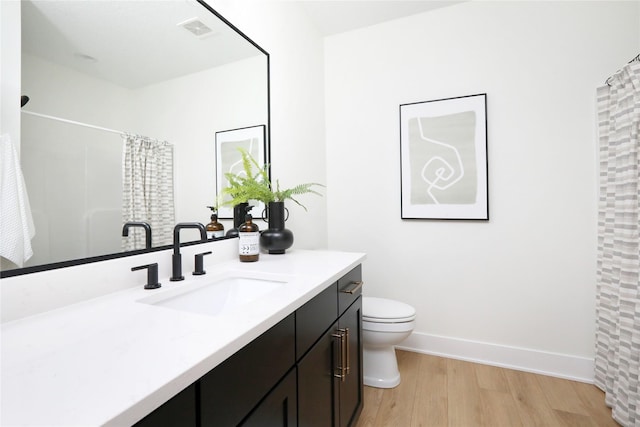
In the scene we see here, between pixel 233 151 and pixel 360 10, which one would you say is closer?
pixel 233 151

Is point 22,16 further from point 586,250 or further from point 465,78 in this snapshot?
point 586,250

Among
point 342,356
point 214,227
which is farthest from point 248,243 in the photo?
point 342,356

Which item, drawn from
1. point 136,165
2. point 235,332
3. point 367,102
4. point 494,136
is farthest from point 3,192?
Answer: point 494,136

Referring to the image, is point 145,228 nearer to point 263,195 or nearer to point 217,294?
point 217,294

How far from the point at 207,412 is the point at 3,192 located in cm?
76

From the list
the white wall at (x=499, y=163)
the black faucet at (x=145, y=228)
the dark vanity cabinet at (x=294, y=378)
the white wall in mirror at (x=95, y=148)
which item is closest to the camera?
the dark vanity cabinet at (x=294, y=378)

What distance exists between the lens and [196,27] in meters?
1.35

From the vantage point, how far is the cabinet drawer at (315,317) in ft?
3.04

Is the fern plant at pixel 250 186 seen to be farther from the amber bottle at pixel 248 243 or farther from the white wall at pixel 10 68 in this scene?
the white wall at pixel 10 68

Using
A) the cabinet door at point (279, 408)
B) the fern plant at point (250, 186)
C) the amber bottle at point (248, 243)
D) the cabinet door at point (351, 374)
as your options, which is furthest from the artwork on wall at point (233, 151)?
the cabinet door at point (279, 408)

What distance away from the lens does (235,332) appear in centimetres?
65

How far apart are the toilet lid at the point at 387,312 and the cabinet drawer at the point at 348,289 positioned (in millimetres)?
355

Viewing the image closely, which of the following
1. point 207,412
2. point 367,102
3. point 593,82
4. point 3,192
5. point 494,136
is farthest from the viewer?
point 367,102

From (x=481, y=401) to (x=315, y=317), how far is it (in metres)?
1.37
